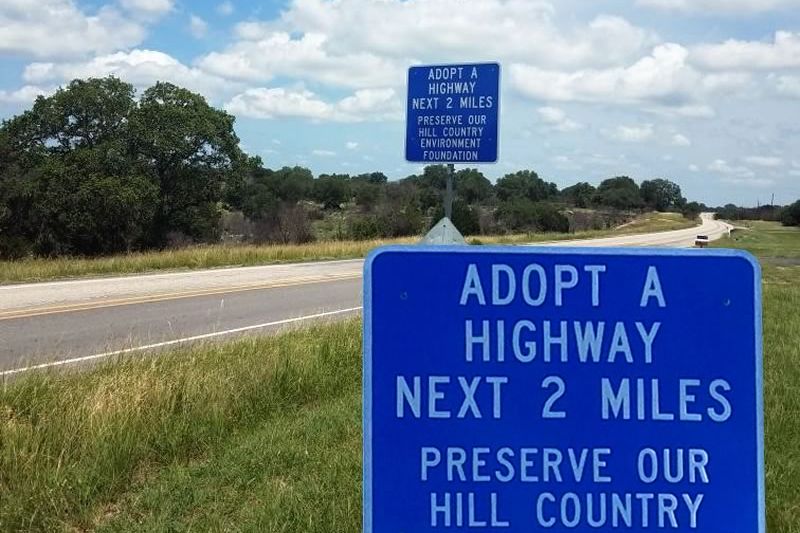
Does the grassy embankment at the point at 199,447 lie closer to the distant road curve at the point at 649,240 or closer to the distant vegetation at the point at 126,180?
the distant vegetation at the point at 126,180

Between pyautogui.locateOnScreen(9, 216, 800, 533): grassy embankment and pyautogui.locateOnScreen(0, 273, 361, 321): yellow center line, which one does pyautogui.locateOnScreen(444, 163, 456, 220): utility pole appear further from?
pyautogui.locateOnScreen(0, 273, 361, 321): yellow center line

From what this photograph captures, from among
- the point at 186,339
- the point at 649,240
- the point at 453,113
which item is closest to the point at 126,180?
the point at 186,339

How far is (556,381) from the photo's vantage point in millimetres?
2033

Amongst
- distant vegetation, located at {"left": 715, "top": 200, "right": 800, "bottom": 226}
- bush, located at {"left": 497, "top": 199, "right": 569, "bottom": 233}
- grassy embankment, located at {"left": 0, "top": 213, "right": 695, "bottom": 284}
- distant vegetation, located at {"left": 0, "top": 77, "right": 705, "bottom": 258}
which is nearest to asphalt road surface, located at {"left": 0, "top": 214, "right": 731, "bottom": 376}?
grassy embankment, located at {"left": 0, "top": 213, "right": 695, "bottom": 284}

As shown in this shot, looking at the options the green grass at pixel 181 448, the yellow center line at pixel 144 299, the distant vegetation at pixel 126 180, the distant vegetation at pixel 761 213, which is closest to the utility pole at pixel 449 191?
the green grass at pixel 181 448

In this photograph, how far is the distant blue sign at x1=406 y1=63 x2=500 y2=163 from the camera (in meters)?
9.39

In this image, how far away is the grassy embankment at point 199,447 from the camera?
3795mm

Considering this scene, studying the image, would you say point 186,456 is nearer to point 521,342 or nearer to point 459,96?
point 521,342

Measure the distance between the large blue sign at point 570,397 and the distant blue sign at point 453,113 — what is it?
24.3 feet

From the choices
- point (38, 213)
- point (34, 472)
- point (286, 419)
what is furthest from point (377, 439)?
point (38, 213)

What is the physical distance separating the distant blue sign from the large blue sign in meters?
7.40

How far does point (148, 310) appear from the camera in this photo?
13.1 m

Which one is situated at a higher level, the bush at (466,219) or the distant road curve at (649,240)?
the bush at (466,219)

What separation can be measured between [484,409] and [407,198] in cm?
4688
